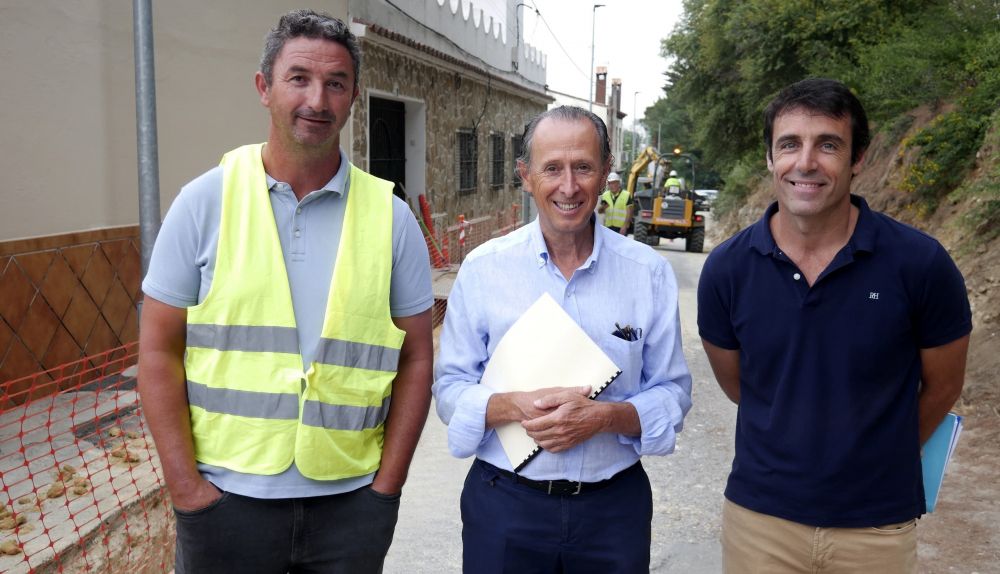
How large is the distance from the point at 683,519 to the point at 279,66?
339 centimetres

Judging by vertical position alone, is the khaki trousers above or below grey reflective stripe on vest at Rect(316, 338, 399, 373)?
below

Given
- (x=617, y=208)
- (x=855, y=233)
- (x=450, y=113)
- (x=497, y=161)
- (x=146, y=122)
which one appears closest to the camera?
(x=855, y=233)

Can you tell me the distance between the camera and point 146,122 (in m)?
5.23

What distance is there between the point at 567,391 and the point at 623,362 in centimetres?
21

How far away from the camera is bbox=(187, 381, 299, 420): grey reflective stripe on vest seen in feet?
6.82

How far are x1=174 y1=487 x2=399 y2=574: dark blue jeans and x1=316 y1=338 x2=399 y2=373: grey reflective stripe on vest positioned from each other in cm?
33

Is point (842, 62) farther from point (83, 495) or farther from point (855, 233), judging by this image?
point (83, 495)

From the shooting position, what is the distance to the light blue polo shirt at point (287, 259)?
6.79 ft

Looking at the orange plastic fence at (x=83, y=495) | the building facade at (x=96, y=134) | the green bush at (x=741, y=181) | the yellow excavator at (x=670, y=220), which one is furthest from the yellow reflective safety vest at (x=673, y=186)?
the orange plastic fence at (x=83, y=495)

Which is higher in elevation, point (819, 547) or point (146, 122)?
point (146, 122)

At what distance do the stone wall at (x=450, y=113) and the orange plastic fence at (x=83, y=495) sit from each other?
20.0 feet

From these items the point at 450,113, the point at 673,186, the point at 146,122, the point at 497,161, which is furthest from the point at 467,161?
the point at 146,122

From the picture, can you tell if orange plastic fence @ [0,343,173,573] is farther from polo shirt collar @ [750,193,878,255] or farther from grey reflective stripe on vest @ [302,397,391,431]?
polo shirt collar @ [750,193,878,255]

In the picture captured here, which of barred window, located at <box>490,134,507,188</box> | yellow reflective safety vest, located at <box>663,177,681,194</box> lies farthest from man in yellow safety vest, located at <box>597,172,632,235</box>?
yellow reflective safety vest, located at <box>663,177,681,194</box>
